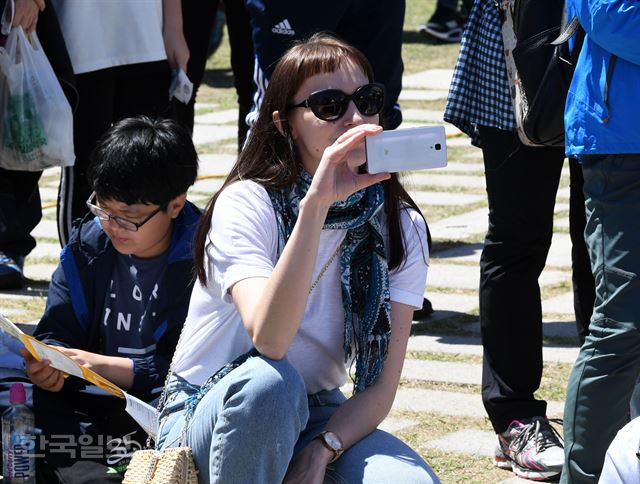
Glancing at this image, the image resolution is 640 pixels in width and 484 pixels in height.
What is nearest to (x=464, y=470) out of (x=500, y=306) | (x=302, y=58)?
(x=500, y=306)

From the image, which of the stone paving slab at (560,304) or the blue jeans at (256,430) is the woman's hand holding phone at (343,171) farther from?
the stone paving slab at (560,304)

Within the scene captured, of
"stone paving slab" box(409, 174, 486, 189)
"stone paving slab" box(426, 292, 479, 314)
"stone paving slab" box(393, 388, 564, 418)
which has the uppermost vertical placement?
"stone paving slab" box(393, 388, 564, 418)

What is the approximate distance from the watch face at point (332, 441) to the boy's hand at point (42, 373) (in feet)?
2.78

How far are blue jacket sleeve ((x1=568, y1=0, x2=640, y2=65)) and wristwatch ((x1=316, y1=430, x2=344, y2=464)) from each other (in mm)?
1076

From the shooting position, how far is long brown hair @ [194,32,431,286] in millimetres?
3100

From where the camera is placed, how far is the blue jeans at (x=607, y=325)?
125 inches

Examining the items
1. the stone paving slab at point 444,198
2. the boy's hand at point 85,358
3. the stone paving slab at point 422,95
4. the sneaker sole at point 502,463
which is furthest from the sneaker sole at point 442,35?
the boy's hand at point 85,358

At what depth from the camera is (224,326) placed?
3070 millimetres

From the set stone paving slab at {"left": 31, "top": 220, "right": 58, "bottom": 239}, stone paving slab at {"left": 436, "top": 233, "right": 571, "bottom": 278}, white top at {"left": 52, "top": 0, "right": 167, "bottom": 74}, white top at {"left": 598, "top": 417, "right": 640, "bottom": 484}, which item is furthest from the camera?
stone paving slab at {"left": 31, "top": 220, "right": 58, "bottom": 239}

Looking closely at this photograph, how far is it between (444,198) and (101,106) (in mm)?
2932

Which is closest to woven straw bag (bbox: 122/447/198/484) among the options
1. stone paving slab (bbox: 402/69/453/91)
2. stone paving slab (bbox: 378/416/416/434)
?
stone paving slab (bbox: 378/416/416/434)

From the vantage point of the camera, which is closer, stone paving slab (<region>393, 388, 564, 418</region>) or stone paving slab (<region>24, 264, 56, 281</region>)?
stone paving slab (<region>393, 388, 564, 418</region>)

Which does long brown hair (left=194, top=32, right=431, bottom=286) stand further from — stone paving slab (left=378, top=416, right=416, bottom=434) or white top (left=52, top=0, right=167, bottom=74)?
white top (left=52, top=0, right=167, bottom=74)

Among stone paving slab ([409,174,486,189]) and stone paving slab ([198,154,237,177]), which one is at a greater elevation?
stone paving slab ([409,174,486,189])
